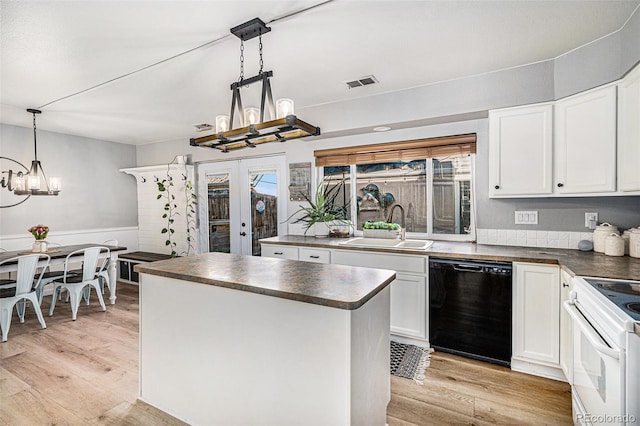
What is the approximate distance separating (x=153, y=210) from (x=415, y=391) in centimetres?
516

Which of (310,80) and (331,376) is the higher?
(310,80)

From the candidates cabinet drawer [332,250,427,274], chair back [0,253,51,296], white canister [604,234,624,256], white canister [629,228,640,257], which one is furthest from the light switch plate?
chair back [0,253,51,296]

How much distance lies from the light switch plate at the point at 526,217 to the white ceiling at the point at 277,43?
1.31 meters

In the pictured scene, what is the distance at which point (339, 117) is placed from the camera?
3.56 m

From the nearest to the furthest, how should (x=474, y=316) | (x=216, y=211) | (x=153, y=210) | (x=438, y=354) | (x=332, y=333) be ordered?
1. (x=332, y=333)
2. (x=474, y=316)
3. (x=438, y=354)
4. (x=216, y=211)
5. (x=153, y=210)

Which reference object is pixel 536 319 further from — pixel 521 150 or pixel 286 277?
pixel 286 277

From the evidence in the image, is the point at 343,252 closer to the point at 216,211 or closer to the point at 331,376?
the point at 331,376

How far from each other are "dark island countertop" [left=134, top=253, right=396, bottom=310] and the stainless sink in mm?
1152

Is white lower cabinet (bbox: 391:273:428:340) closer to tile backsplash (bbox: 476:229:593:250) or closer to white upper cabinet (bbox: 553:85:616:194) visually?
tile backsplash (bbox: 476:229:593:250)

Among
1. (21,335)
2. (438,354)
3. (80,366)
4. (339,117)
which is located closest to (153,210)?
(21,335)

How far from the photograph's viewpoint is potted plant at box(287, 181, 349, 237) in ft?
12.6

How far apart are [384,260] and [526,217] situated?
1.37 m

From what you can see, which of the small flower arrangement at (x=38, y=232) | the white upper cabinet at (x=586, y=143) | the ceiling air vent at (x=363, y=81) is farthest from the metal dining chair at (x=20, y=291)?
the white upper cabinet at (x=586, y=143)

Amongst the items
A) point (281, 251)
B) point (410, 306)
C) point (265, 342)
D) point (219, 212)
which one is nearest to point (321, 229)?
point (281, 251)
